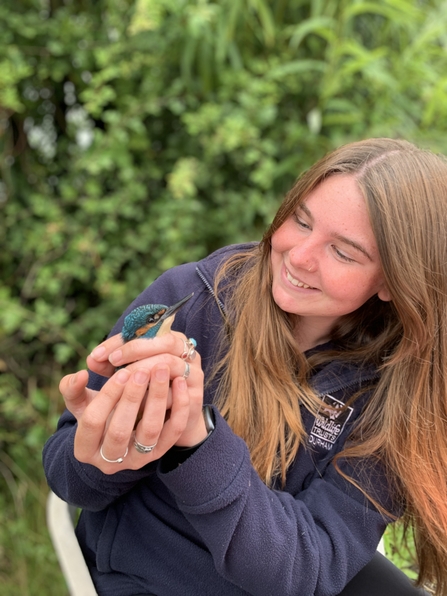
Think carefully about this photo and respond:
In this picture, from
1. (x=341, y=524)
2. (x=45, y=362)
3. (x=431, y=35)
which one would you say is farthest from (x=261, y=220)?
(x=341, y=524)

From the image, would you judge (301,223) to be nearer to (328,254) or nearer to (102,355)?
(328,254)

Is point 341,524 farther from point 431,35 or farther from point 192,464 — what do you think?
point 431,35

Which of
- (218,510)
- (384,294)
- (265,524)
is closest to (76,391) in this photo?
(218,510)

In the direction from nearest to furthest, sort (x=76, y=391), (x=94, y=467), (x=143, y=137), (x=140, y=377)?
(x=140, y=377) → (x=76, y=391) → (x=94, y=467) → (x=143, y=137)

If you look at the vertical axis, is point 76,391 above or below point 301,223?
below

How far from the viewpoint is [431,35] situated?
2795 mm

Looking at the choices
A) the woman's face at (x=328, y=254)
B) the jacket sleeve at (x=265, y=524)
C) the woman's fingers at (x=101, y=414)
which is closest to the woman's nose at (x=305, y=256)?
the woman's face at (x=328, y=254)

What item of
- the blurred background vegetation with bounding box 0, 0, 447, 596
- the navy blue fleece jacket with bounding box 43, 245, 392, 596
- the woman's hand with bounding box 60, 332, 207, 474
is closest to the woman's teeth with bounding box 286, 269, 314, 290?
the navy blue fleece jacket with bounding box 43, 245, 392, 596

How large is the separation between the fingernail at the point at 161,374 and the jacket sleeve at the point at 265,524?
9.0 inches

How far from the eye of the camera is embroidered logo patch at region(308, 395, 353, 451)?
1.64 meters

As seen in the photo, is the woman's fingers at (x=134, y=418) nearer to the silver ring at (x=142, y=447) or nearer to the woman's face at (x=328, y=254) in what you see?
the silver ring at (x=142, y=447)

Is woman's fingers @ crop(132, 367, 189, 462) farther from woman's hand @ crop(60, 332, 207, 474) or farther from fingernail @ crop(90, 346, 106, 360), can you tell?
fingernail @ crop(90, 346, 106, 360)

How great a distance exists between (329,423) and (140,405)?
655 mm

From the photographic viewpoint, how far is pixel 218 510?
49.6 inches
